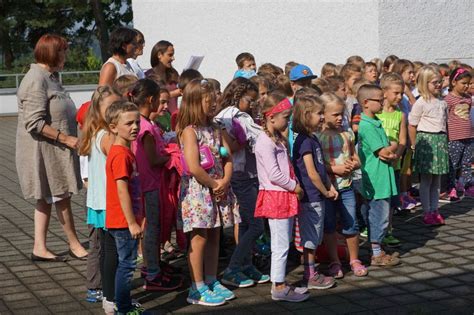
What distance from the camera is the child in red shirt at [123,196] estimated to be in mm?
5488

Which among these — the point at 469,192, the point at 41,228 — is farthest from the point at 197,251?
the point at 469,192

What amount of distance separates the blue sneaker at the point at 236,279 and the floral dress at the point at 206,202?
560mm

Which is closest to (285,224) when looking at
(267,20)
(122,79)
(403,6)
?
(122,79)

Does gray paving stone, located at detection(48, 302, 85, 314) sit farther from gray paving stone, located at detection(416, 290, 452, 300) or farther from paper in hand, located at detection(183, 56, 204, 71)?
paper in hand, located at detection(183, 56, 204, 71)

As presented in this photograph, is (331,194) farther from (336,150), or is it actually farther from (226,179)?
(226,179)

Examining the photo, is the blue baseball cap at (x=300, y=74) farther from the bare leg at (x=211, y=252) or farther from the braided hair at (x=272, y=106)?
the bare leg at (x=211, y=252)

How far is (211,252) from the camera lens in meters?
6.32

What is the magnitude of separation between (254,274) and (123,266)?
57.0 inches

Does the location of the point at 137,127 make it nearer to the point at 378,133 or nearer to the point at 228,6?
the point at 378,133

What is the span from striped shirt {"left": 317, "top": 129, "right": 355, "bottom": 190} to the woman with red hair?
7.26 feet

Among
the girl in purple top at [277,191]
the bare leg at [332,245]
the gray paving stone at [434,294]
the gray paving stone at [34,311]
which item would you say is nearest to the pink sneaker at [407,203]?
the bare leg at [332,245]

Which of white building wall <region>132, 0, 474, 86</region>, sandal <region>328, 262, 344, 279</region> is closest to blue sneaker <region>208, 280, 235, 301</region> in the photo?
sandal <region>328, 262, 344, 279</region>

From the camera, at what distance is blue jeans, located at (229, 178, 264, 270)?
21.9 feet

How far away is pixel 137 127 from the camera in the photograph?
555cm
